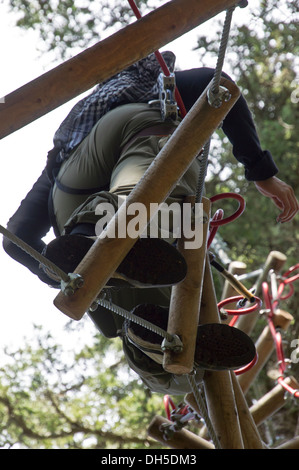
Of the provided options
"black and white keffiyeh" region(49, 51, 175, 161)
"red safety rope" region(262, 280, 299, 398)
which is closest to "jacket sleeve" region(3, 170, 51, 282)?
"black and white keffiyeh" region(49, 51, 175, 161)

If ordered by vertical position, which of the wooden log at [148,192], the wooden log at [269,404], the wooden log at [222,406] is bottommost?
the wooden log at [269,404]

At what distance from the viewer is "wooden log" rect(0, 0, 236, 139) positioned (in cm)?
125

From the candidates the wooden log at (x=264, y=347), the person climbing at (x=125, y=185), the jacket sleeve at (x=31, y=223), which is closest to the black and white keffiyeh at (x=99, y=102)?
the person climbing at (x=125, y=185)

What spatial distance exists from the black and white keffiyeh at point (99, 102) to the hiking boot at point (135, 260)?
0.51 m

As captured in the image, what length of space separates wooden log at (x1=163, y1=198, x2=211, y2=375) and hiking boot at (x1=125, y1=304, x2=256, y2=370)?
49 mm

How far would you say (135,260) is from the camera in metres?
1.42

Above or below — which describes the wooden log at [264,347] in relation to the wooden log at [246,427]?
below

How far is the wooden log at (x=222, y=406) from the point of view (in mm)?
1815

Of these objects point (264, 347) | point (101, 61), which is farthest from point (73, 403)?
point (101, 61)

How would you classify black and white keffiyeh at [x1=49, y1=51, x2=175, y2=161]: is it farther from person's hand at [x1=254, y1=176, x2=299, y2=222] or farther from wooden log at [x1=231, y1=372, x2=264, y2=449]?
wooden log at [x1=231, y1=372, x2=264, y2=449]

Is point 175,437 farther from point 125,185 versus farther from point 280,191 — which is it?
point 125,185

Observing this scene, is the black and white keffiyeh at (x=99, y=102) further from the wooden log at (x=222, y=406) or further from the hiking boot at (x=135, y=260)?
the wooden log at (x=222, y=406)

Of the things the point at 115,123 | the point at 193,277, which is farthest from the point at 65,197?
the point at 193,277
